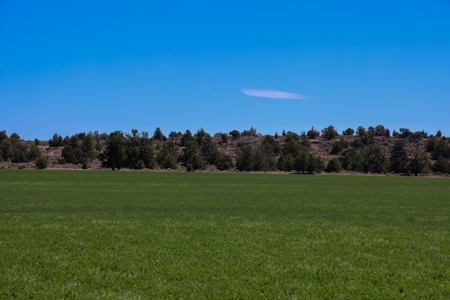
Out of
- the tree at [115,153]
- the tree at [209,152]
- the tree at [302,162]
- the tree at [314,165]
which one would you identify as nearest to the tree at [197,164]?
the tree at [115,153]

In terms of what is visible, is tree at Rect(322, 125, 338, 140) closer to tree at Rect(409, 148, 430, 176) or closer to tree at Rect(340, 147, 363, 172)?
tree at Rect(340, 147, 363, 172)

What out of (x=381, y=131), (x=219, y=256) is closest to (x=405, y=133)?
(x=381, y=131)

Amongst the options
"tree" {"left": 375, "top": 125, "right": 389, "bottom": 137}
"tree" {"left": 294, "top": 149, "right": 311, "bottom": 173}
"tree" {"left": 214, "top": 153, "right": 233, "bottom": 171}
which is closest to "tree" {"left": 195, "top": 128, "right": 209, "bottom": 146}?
"tree" {"left": 214, "top": 153, "right": 233, "bottom": 171}

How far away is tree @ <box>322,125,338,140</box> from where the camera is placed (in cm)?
16988

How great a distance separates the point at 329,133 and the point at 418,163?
64330 mm

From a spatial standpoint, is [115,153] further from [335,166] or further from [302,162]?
[335,166]

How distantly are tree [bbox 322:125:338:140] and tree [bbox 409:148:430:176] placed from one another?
203ft

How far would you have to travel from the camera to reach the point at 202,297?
9.60 metres

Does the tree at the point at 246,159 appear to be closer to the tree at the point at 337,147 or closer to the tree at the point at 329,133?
the tree at the point at 337,147

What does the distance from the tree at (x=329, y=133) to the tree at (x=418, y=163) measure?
61.8m

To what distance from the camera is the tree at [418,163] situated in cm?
10688

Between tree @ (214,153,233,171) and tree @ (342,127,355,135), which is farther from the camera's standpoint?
tree @ (342,127,355,135)

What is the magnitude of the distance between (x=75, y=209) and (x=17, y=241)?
11.3m

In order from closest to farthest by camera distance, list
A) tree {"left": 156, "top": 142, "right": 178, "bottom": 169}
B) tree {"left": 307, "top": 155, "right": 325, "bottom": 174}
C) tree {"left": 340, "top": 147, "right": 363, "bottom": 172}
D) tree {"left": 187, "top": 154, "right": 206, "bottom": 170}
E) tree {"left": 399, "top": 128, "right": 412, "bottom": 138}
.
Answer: tree {"left": 307, "top": 155, "right": 325, "bottom": 174}
tree {"left": 187, "top": 154, "right": 206, "bottom": 170}
tree {"left": 340, "top": 147, "right": 363, "bottom": 172}
tree {"left": 156, "top": 142, "right": 178, "bottom": 169}
tree {"left": 399, "top": 128, "right": 412, "bottom": 138}
